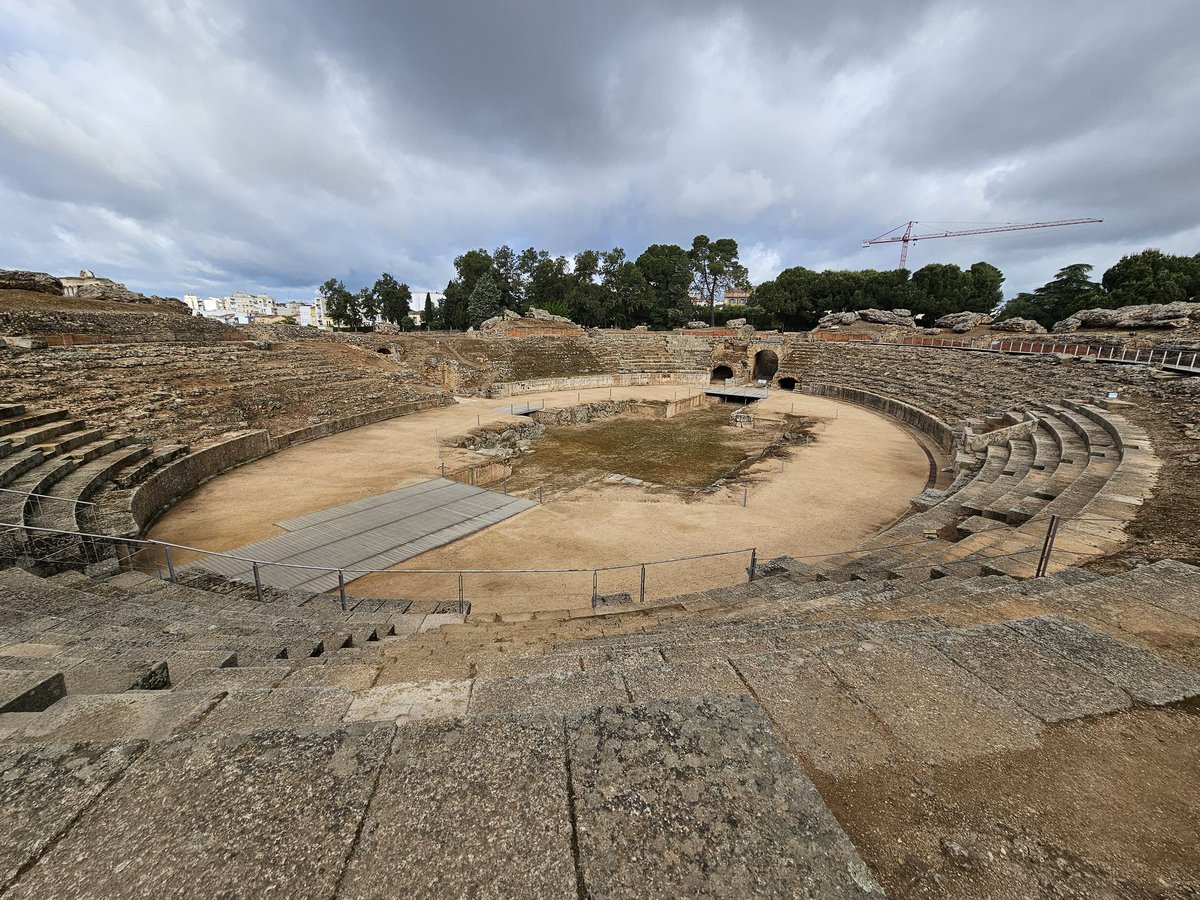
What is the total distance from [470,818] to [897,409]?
106 ft

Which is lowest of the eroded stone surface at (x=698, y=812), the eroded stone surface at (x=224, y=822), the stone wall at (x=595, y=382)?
the stone wall at (x=595, y=382)

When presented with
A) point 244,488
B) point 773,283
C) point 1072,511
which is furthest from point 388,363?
point 773,283

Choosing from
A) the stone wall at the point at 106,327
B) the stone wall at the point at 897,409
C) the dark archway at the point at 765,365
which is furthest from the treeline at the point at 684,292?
the stone wall at the point at 106,327

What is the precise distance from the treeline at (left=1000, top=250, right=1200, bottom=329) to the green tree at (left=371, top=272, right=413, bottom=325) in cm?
7739

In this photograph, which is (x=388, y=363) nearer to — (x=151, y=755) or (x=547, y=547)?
(x=547, y=547)

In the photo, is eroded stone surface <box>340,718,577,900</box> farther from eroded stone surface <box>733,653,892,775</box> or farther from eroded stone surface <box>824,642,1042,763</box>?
eroded stone surface <box>824,642,1042,763</box>

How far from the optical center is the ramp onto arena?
946cm

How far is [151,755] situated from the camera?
210cm

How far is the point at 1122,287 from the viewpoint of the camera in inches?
1663

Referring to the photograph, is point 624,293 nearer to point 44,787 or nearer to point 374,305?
point 374,305

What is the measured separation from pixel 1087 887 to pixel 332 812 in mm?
2949

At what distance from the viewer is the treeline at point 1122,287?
130 feet

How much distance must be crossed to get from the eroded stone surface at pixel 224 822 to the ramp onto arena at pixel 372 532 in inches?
300

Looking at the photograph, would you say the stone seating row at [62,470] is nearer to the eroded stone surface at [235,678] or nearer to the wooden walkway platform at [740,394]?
the eroded stone surface at [235,678]
